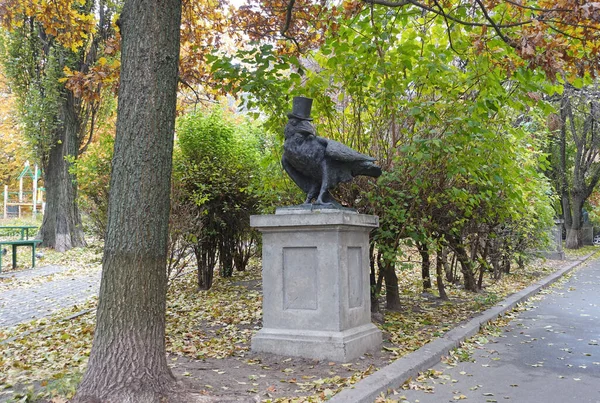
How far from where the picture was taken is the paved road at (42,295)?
9.27 m

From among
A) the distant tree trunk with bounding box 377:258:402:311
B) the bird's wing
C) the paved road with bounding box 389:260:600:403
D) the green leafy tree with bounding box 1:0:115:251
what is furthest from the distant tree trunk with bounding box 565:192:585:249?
the bird's wing

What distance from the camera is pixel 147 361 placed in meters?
4.24

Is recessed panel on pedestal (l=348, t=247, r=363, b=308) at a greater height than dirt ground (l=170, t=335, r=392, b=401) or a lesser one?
greater

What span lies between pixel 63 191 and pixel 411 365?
18176mm

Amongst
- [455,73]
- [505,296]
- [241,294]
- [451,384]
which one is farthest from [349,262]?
[505,296]

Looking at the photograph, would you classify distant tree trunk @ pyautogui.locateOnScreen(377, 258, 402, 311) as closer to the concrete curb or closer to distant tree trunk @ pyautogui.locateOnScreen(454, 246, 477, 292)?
the concrete curb

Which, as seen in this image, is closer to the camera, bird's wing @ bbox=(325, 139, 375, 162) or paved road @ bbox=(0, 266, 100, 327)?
bird's wing @ bbox=(325, 139, 375, 162)

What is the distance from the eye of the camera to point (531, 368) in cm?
579

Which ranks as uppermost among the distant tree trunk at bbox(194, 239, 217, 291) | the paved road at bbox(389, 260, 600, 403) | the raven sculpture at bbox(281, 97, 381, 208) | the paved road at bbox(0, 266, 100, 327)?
the raven sculpture at bbox(281, 97, 381, 208)

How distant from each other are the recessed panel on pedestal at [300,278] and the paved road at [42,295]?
4.94 meters

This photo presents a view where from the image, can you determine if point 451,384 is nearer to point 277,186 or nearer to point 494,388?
point 494,388

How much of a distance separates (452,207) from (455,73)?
7.79 feet

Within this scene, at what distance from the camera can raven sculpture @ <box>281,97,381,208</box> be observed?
6.11 m

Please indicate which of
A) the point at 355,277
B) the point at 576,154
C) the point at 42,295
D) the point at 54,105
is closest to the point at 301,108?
the point at 355,277
